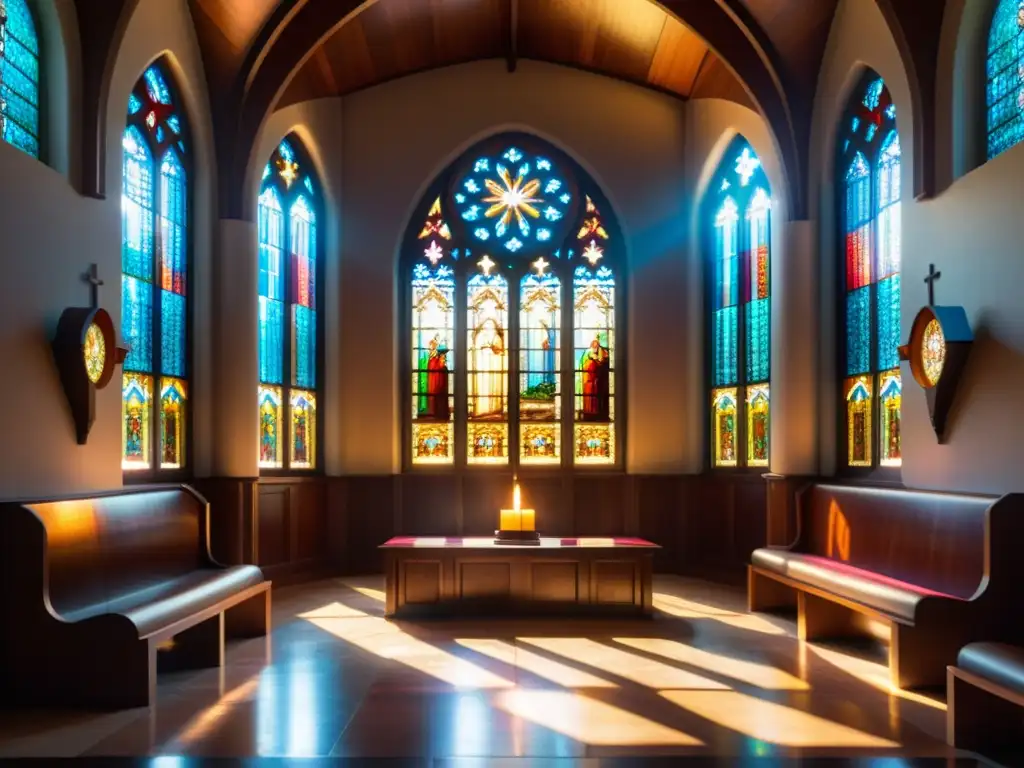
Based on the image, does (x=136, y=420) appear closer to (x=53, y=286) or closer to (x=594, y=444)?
(x=53, y=286)

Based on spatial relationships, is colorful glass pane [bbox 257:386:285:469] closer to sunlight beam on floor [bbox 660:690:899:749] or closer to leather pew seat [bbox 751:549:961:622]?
leather pew seat [bbox 751:549:961:622]

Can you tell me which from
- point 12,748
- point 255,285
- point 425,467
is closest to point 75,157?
point 255,285

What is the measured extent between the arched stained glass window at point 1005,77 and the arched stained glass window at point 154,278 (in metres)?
5.99

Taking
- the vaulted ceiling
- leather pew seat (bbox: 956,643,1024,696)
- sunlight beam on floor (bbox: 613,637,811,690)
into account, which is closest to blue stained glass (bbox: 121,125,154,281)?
the vaulted ceiling

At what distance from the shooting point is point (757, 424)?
943 cm

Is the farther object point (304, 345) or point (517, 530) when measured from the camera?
point (304, 345)

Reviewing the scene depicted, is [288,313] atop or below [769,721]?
atop

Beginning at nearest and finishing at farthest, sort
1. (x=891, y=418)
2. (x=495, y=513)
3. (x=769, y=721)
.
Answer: (x=769, y=721) < (x=891, y=418) < (x=495, y=513)

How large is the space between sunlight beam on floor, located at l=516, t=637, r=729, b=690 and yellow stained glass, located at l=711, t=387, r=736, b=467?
3.80 m

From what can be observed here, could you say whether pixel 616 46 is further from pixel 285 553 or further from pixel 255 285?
pixel 285 553

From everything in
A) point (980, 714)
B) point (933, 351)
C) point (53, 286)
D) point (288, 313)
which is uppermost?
point (288, 313)

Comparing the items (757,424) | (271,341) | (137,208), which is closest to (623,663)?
(757,424)

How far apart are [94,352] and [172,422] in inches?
72.2

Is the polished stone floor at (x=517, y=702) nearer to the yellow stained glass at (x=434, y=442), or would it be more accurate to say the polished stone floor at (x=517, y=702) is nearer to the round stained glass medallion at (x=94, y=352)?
the round stained glass medallion at (x=94, y=352)
